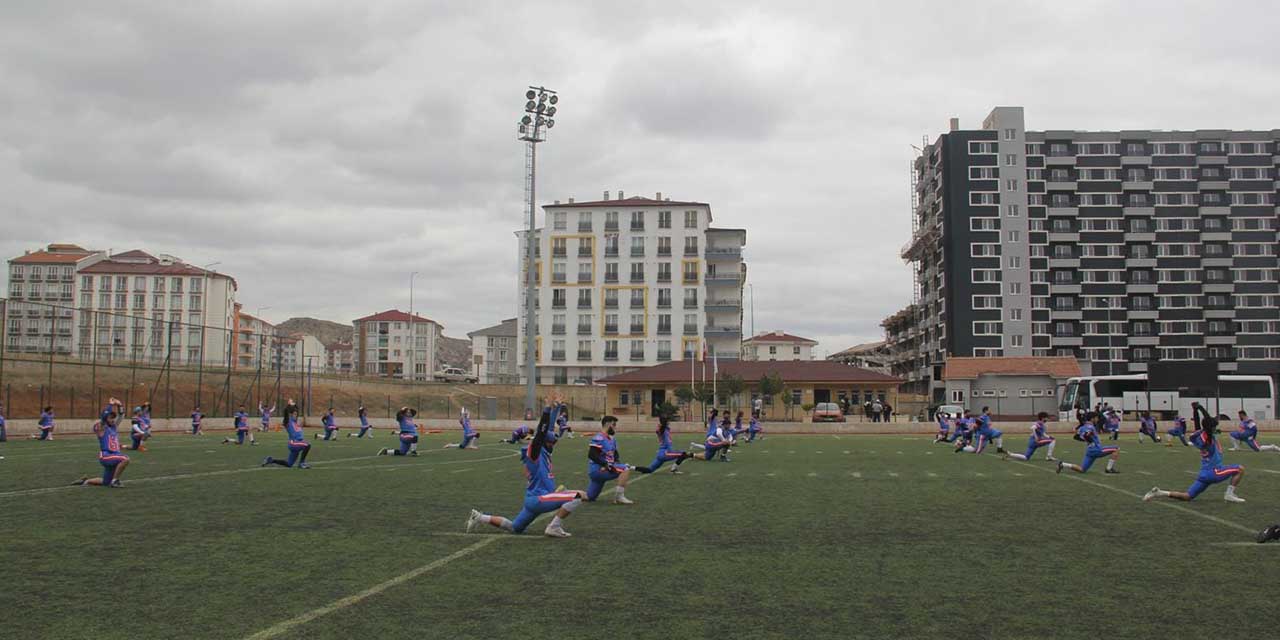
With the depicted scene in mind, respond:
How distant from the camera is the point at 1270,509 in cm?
1532

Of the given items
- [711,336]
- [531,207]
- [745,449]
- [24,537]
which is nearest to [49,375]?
[531,207]

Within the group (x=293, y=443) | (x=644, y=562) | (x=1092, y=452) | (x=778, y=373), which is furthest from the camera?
(x=778, y=373)

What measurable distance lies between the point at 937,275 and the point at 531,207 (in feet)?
192

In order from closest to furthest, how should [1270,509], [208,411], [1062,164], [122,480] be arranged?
[1270,509], [122,480], [208,411], [1062,164]

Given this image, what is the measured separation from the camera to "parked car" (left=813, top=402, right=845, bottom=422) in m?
66.6

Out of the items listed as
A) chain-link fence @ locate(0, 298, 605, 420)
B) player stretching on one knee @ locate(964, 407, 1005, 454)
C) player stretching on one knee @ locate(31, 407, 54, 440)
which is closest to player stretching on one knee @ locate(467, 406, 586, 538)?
player stretching on one knee @ locate(964, 407, 1005, 454)

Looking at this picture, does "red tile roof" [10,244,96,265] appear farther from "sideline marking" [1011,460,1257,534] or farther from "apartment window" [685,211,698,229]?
"sideline marking" [1011,460,1257,534]

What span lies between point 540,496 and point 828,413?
2248 inches

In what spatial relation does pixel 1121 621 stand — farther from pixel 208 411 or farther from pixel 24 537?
pixel 208 411

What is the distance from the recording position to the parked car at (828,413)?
66.6 metres

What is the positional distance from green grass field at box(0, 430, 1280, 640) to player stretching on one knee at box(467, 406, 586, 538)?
23 centimetres

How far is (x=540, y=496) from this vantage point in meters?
11.9

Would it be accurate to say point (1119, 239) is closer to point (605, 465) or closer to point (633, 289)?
point (633, 289)

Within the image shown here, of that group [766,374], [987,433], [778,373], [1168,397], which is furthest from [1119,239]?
[987,433]
